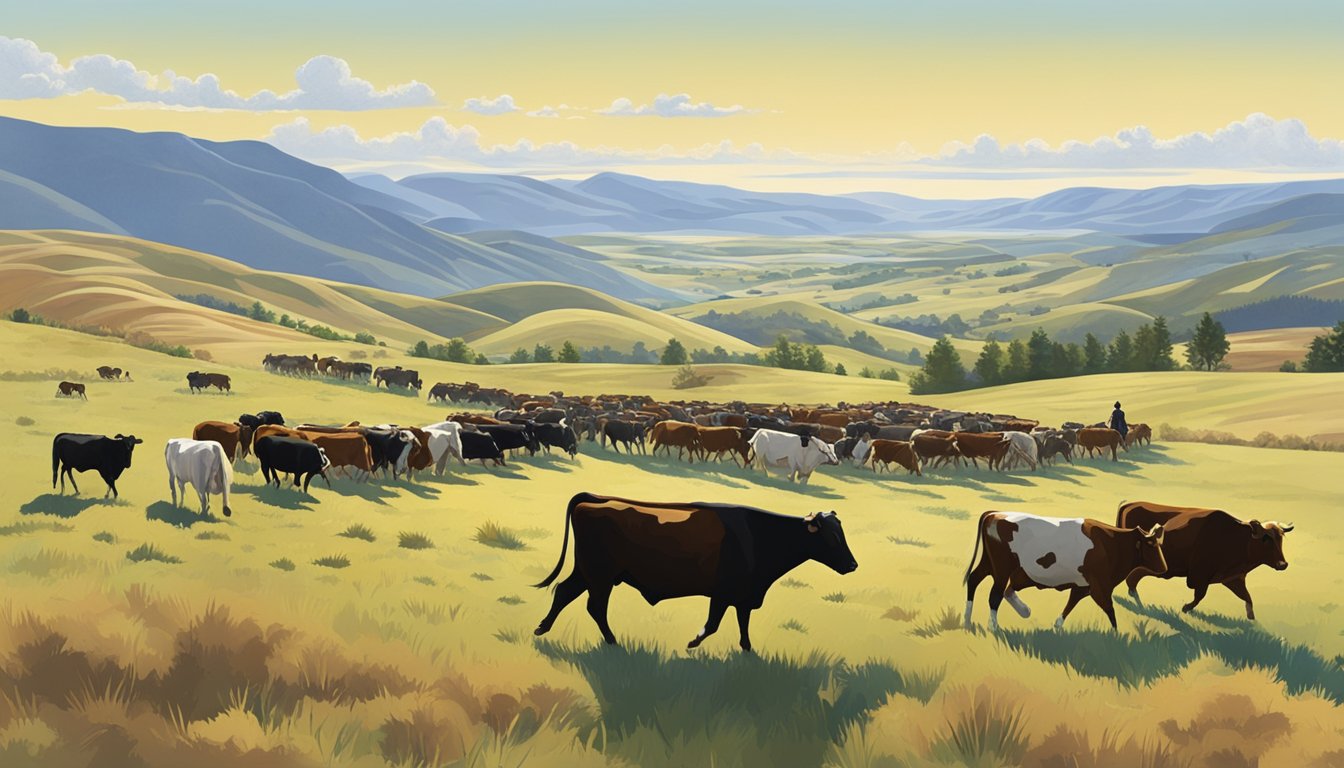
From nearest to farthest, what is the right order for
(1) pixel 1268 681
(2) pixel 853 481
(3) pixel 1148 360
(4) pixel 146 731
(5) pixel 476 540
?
1. (4) pixel 146 731
2. (1) pixel 1268 681
3. (5) pixel 476 540
4. (2) pixel 853 481
5. (3) pixel 1148 360

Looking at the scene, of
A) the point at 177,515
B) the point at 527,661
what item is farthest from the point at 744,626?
the point at 177,515

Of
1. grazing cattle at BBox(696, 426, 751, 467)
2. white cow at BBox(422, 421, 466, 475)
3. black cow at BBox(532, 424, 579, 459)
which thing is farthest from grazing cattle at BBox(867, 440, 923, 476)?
white cow at BBox(422, 421, 466, 475)

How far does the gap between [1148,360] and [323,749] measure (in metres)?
108

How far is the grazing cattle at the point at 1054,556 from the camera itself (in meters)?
11.7

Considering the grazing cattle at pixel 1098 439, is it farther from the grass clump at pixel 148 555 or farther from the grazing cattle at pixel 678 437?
the grass clump at pixel 148 555

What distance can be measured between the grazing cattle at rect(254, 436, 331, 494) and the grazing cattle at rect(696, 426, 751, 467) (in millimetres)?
14867

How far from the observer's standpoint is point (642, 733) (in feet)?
26.6

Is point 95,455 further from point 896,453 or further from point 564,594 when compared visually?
point 896,453

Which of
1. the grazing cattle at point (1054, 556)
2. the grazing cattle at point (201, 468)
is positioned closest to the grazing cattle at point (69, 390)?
the grazing cattle at point (201, 468)

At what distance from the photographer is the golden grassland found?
7.90 metres

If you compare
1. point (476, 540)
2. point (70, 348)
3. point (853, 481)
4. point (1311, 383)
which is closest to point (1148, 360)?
point (1311, 383)

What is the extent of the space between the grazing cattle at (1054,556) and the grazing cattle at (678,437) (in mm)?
21705

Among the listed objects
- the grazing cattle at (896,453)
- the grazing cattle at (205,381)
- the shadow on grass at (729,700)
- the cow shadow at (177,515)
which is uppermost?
the shadow on grass at (729,700)

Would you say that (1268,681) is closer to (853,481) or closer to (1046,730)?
(1046,730)
